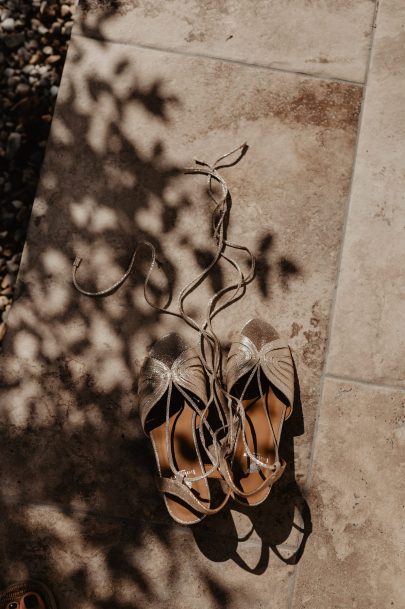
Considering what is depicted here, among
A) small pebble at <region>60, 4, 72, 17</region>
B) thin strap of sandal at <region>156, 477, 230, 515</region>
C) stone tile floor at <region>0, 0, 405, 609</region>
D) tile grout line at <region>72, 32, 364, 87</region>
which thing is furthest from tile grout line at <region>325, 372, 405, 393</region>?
small pebble at <region>60, 4, 72, 17</region>

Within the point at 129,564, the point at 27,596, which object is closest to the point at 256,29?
the point at 129,564

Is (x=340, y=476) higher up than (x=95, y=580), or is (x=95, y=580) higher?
(x=340, y=476)

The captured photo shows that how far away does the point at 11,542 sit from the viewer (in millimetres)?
2764

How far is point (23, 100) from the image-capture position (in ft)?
10.1

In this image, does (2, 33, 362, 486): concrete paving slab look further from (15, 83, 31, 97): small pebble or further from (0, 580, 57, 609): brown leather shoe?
(0, 580, 57, 609): brown leather shoe

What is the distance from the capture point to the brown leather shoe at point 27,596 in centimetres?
265

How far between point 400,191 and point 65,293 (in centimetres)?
169

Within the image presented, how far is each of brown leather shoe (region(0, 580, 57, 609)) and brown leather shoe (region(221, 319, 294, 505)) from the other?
98 centimetres

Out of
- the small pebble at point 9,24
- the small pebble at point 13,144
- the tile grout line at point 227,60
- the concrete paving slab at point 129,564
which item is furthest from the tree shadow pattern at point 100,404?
the small pebble at point 9,24

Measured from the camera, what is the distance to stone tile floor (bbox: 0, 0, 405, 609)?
9.03 feet

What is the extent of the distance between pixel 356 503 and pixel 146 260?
151 centimetres

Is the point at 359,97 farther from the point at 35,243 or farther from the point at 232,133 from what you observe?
the point at 35,243

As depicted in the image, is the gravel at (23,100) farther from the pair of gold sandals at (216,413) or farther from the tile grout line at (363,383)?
the tile grout line at (363,383)

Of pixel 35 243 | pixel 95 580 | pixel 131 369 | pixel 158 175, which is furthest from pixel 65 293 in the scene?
pixel 95 580
